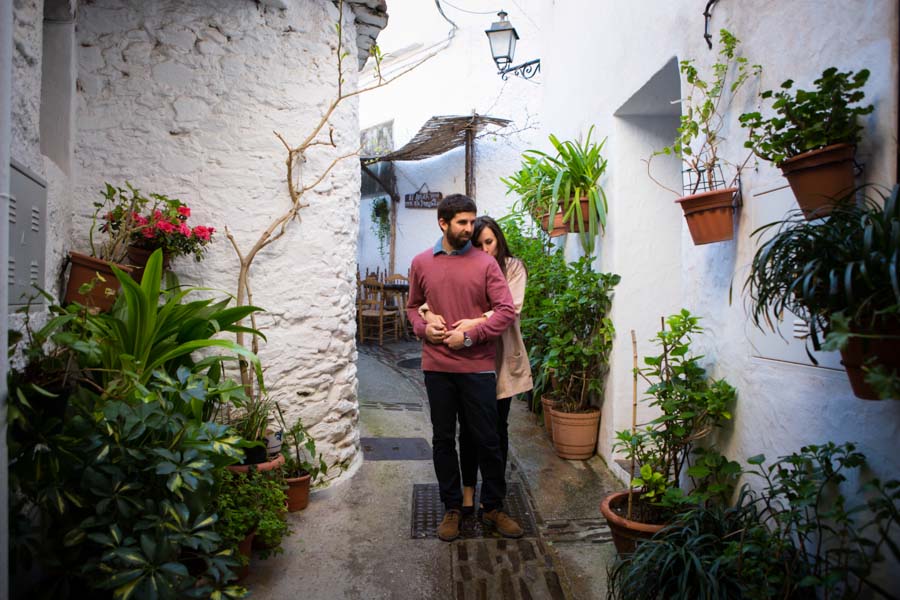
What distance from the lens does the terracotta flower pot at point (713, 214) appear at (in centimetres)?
236

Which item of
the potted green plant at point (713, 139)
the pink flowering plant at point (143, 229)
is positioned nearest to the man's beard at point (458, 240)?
the potted green plant at point (713, 139)

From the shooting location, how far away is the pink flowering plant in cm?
296

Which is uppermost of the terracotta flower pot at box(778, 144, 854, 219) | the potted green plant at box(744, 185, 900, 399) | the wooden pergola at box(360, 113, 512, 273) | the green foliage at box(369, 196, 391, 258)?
the wooden pergola at box(360, 113, 512, 273)

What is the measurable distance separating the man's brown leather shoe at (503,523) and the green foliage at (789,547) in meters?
0.91

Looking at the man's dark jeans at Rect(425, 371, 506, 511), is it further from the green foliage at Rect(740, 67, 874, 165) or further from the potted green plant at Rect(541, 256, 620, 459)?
the green foliage at Rect(740, 67, 874, 165)

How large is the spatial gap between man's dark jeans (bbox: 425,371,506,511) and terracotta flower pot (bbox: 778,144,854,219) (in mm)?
1650

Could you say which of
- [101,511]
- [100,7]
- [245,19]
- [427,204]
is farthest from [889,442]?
[427,204]

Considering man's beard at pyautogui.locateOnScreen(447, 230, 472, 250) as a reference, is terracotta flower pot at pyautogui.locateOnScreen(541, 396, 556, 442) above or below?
below

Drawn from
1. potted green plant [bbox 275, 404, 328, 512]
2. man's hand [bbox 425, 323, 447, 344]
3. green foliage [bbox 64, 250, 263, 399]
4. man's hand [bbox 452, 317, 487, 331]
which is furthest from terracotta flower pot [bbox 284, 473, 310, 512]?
man's hand [bbox 452, 317, 487, 331]

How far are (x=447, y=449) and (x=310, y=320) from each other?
1.24m

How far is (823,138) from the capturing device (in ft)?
5.48

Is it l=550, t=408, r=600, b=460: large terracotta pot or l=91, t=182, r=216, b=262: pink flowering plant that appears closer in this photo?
l=91, t=182, r=216, b=262: pink flowering plant

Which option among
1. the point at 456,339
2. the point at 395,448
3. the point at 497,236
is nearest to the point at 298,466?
the point at 395,448

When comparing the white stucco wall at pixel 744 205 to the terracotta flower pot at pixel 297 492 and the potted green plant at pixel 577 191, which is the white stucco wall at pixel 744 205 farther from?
the terracotta flower pot at pixel 297 492
